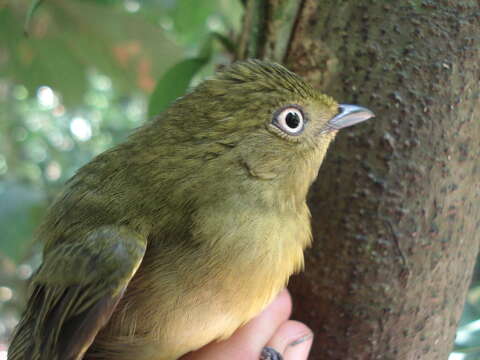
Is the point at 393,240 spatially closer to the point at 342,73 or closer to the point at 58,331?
the point at 342,73

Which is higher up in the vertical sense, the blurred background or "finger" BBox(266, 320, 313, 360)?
the blurred background

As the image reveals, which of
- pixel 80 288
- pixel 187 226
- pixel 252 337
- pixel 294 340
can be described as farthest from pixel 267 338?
pixel 80 288

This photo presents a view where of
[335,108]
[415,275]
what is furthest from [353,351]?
[335,108]


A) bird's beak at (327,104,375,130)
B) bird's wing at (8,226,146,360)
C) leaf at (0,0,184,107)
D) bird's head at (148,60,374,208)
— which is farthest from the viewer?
leaf at (0,0,184,107)

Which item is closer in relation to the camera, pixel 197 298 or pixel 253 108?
pixel 197 298

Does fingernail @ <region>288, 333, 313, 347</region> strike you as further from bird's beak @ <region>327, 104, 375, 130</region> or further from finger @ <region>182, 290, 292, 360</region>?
bird's beak @ <region>327, 104, 375, 130</region>

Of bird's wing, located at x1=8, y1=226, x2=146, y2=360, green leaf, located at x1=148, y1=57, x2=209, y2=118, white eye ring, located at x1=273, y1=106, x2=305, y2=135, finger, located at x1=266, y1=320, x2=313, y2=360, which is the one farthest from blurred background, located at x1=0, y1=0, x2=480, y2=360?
finger, located at x1=266, y1=320, x2=313, y2=360

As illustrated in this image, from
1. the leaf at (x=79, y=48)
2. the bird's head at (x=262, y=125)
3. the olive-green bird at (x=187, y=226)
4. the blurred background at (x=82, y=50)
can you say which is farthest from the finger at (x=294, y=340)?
the leaf at (x=79, y=48)
